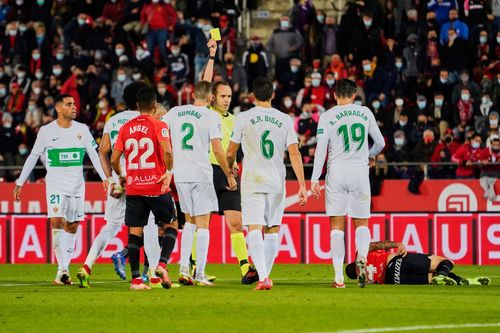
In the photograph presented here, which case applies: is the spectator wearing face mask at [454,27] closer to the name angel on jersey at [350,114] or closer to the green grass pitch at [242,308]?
the green grass pitch at [242,308]

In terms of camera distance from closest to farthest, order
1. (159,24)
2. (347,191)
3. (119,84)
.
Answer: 1. (347,191)
2. (119,84)
3. (159,24)

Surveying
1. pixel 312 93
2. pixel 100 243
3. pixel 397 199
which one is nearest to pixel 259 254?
pixel 100 243

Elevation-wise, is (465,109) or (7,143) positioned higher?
(465,109)

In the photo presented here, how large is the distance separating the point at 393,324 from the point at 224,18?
21286mm

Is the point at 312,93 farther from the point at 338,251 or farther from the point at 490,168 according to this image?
the point at 338,251

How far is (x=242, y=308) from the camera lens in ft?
42.4

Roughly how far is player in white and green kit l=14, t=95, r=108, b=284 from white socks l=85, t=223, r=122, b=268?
1248 mm

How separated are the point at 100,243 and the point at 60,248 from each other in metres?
1.43

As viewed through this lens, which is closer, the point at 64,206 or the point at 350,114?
the point at 350,114

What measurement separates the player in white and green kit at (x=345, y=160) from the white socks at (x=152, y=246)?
2227mm

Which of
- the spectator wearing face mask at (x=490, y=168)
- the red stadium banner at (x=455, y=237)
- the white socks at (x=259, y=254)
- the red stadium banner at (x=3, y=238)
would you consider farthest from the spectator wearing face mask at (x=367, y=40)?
the white socks at (x=259, y=254)

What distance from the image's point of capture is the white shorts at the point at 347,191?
15898mm

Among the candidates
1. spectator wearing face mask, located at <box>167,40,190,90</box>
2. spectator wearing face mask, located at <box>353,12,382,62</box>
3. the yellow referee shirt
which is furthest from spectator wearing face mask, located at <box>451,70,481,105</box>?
the yellow referee shirt

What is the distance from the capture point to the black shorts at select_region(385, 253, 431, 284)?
1692cm
